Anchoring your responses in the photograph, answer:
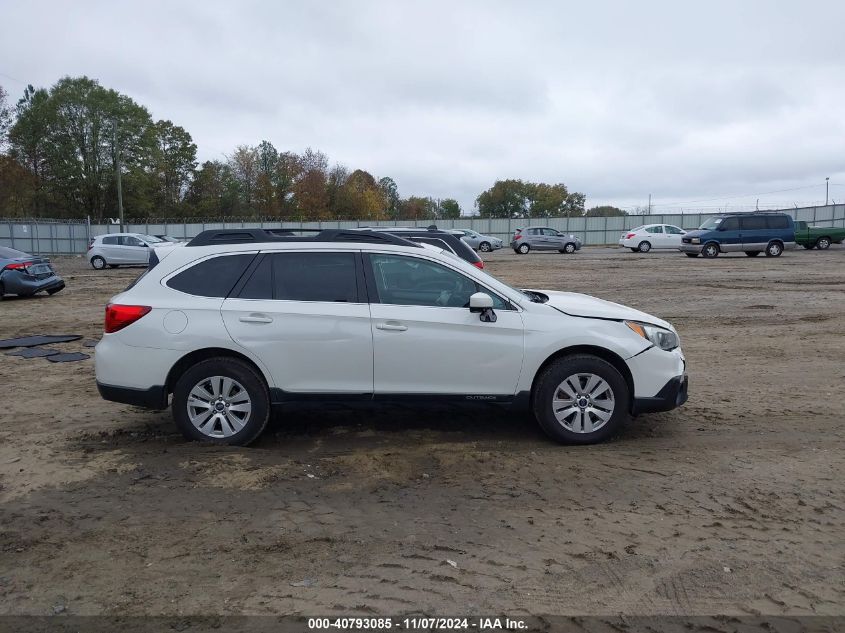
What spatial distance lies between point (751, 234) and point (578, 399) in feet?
95.0

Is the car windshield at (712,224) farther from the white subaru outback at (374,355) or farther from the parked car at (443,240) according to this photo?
the white subaru outback at (374,355)

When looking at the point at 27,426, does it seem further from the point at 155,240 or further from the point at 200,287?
the point at 155,240

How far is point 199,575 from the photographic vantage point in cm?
360

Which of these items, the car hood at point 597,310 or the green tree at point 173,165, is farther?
the green tree at point 173,165

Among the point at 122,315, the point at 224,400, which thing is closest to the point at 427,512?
the point at 224,400

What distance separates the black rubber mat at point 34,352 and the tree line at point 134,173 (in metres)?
52.7

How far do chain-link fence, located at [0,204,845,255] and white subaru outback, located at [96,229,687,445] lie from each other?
2988cm

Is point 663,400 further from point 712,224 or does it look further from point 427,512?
point 712,224

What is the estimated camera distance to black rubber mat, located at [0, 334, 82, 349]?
422 inches

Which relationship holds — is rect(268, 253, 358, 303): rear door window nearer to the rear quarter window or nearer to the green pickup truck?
the rear quarter window

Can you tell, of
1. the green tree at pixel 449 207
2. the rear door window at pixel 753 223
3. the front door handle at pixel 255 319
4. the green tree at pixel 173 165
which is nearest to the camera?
the front door handle at pixel 255 319

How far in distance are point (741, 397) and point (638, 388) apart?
7.12ft

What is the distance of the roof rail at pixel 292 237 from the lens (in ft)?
19.5

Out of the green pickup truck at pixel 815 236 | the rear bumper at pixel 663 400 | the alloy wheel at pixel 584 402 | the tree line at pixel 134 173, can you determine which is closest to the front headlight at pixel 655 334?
the rear bumper at pixel 663 400
